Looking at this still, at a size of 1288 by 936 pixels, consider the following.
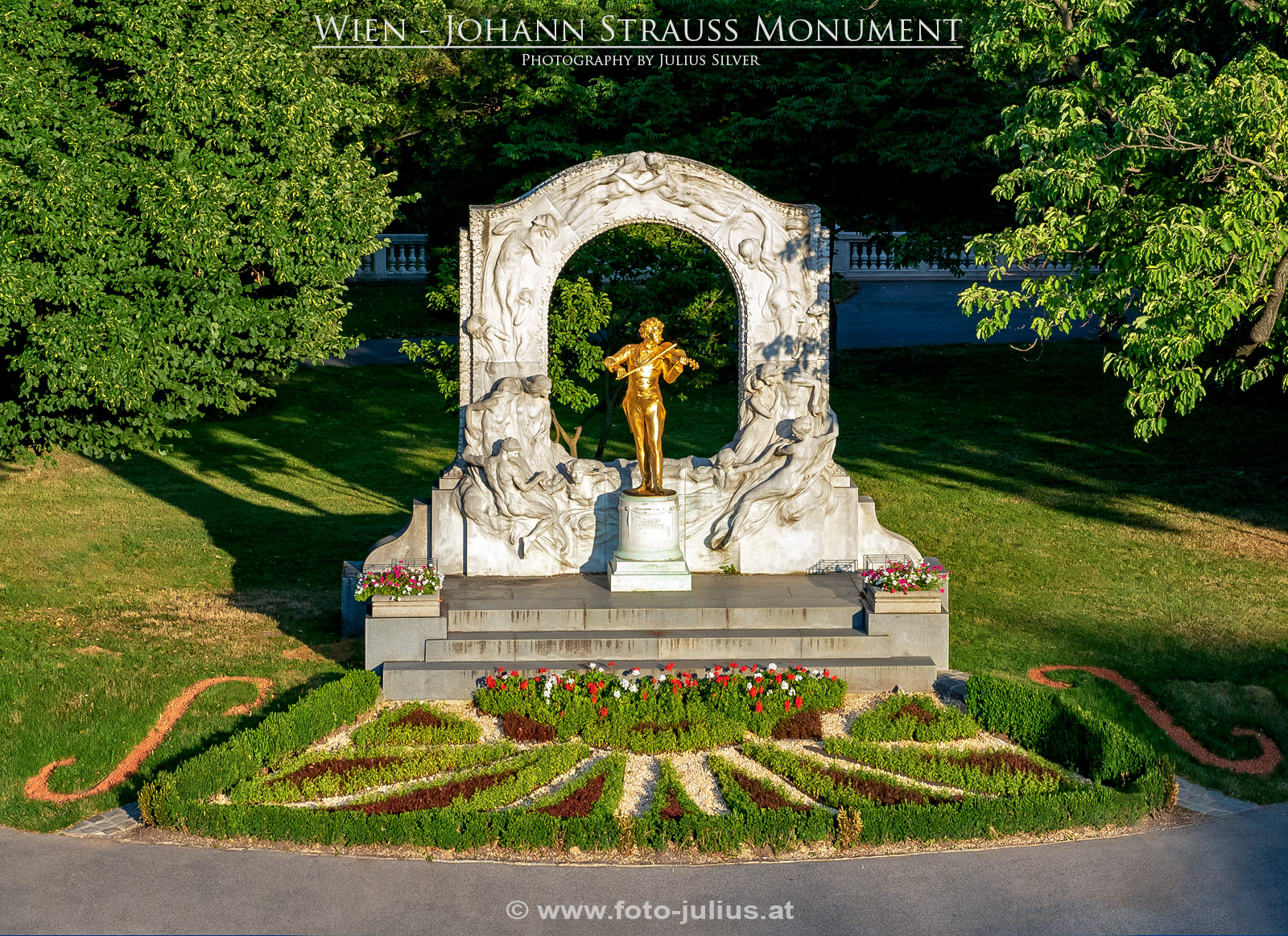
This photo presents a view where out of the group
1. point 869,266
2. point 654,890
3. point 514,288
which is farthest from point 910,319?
point 654,890

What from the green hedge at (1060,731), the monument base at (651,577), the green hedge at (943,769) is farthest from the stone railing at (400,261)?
the green hedge at (943,769)

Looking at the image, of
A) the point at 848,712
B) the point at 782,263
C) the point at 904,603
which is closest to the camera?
the point at 848,712

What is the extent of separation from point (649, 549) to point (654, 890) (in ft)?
22.9

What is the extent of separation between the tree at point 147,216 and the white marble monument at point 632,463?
3.37 metres

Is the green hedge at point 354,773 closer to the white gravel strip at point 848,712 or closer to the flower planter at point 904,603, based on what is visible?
the white gravel strip at point 848,712

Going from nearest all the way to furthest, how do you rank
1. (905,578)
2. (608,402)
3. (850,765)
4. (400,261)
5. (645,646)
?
1. (850,765)
2. (645,646)
3. (905,578)
4. (608,402)
5. (400,261)

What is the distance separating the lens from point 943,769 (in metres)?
14.3

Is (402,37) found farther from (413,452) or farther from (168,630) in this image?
(168,630)

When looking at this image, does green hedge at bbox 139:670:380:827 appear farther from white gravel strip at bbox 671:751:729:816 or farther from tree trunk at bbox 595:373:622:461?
tree trunk at bbox 595:373:622:461

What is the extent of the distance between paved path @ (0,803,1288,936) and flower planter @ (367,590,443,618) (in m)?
4.74

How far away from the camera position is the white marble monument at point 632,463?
62.4ft

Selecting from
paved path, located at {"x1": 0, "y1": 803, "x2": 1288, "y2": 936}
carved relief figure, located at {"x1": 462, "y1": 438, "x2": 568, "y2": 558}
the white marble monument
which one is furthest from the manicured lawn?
carved relief figure, located at {"x1": 462, "y1": 438, "x2": 568, "y2": 558}

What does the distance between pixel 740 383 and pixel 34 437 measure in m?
9.87

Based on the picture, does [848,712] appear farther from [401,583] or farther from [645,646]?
[401,583]
